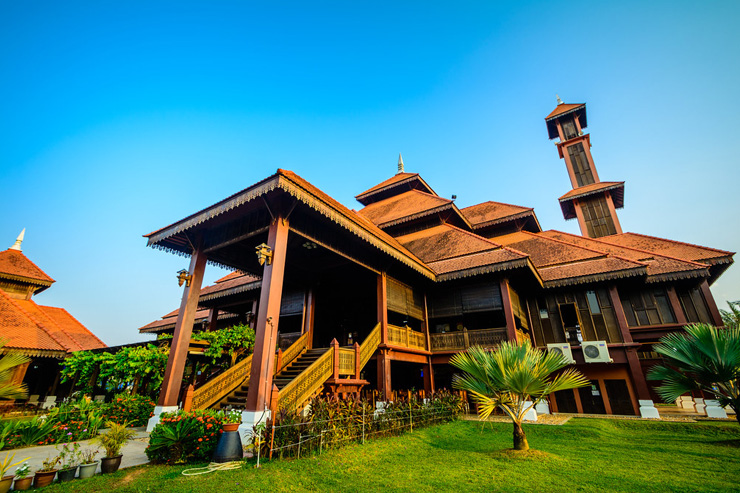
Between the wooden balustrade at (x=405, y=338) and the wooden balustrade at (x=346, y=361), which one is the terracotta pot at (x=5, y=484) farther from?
the wooden balustrade at (x=405, y=338)

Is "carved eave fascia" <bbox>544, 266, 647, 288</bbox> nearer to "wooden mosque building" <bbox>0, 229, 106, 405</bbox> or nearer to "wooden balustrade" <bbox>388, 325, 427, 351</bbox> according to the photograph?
"wooden balustrade" <bbox>388, 325, 427, 351</bbox>

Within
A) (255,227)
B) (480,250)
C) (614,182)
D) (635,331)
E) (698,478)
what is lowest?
(698,478)

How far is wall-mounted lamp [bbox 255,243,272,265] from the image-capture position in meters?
8.05

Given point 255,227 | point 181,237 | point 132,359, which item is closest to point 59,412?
point 132,359

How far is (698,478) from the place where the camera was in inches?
212

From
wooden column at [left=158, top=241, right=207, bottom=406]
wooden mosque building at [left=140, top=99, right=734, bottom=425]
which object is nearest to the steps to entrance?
wooden mosque building at [left=140, top=99, right=734, bottom=425]

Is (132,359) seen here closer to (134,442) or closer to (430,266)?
(134,442)

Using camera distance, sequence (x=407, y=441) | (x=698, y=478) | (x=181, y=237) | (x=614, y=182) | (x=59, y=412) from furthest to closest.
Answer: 1. (x=614, y=182)
2. (x=181, y=237)
3. (x=59, y=412)
4. (x=407, y=441)
5. (x=698, y=478)

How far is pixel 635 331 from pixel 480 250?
848 centimetres

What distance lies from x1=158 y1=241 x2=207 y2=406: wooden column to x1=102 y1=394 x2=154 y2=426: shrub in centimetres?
221

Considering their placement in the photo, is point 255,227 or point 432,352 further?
point 432,352

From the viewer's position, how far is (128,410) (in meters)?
10.3

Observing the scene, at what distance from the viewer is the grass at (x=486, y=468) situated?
16.1 ft

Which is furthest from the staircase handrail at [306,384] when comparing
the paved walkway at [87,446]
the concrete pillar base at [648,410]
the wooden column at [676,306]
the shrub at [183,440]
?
the wooden column at [676,306]
